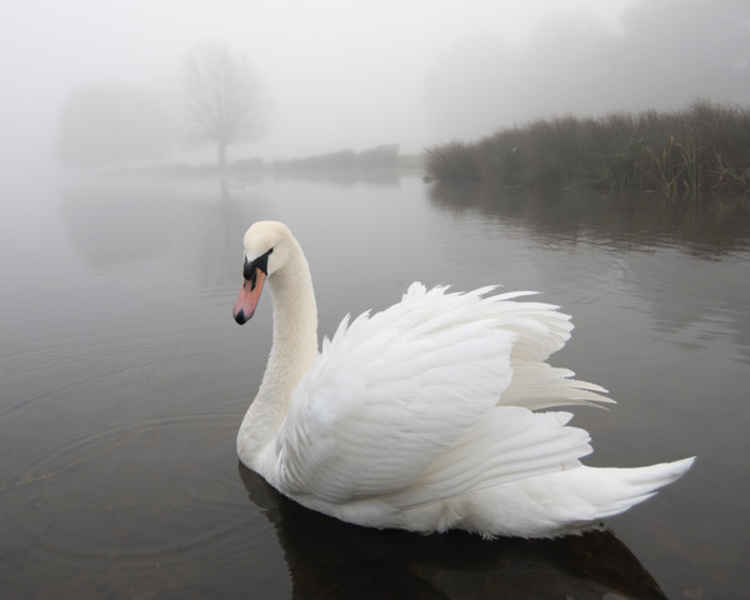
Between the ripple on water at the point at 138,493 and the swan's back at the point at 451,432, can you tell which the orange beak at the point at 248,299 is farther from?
the ripple on water at the point at 138,493

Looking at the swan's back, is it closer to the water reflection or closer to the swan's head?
the swan's head

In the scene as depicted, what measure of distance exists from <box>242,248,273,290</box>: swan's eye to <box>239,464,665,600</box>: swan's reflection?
110 centimetres

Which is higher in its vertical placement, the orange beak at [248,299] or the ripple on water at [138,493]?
the orange beak at [248,299]

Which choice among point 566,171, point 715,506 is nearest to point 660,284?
point 715,506

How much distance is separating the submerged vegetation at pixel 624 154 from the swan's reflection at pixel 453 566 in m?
14.0

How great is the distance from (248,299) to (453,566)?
4.66 feet

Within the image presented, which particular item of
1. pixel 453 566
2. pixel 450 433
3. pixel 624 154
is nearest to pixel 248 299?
pixel 450 433

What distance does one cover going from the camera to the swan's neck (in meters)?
3.12

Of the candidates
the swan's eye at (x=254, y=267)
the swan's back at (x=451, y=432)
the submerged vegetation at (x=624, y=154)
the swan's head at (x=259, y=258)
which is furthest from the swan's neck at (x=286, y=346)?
the submerged vegetation at (x=624, y=154)

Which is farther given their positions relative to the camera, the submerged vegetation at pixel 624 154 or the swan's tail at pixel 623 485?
the submerged vegetation at pixel 624 154

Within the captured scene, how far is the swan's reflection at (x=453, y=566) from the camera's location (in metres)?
2.18

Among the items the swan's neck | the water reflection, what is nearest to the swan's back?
the swan's neck

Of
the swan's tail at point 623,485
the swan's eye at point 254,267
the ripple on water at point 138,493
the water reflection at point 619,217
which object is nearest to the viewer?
the swan's tail at point 623,485

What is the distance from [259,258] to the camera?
2967 mm
